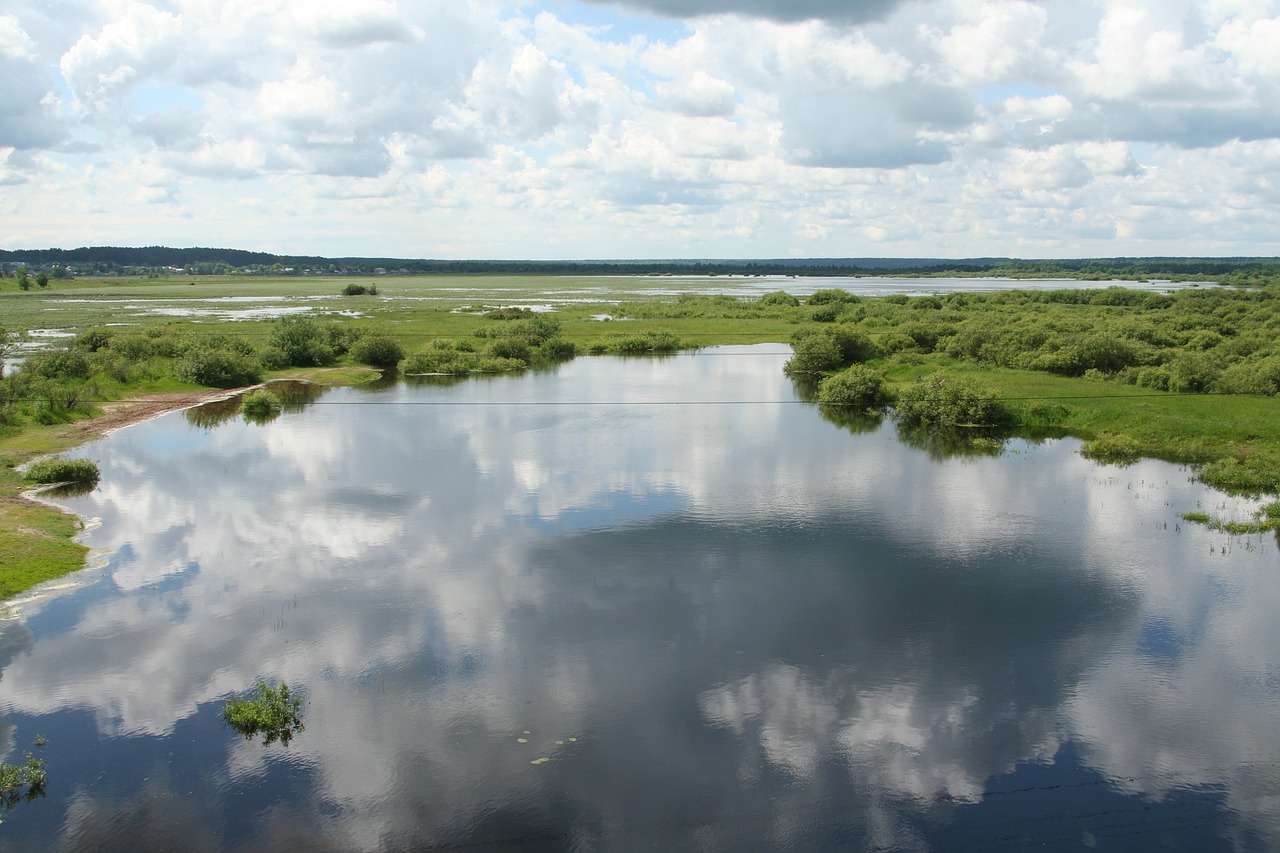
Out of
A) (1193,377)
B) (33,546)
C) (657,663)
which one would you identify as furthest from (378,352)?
(657,663)

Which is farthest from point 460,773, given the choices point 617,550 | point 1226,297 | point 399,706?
point 1226,297

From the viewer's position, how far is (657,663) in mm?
17703

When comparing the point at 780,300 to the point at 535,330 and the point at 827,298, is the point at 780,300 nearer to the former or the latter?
the point at 827,298

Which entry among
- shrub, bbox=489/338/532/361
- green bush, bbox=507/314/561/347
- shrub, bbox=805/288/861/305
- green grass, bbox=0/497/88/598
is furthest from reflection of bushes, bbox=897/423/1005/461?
shrub, bbox=805/288/861/305

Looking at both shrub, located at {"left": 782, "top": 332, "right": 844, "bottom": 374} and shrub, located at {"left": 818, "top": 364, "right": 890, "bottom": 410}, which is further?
shrub, located at {"left": 782, "top": 332, "right": 844, "bottom": 374}

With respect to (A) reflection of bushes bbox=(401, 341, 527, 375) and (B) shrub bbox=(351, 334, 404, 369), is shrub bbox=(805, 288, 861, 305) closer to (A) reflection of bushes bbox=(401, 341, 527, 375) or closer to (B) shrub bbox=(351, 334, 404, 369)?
(A) reflection of bushes bbox=(401, 341, 527, 375)

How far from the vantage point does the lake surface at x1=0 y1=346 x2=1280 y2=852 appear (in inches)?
528

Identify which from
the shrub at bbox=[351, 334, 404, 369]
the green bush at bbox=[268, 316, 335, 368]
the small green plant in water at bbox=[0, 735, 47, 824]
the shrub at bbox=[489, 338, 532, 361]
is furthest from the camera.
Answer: the shrub at bbox=[489, 338, 532, 361]

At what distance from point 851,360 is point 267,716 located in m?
48.2

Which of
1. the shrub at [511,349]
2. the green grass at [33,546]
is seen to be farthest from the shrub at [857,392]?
the green grass at [33,546]

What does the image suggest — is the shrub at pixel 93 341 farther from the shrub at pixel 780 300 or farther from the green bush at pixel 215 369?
the shrub at pixel 780 300

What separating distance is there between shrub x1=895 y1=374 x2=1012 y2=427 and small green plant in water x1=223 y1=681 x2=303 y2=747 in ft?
103

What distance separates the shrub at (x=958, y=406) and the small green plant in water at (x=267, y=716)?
1232 inches

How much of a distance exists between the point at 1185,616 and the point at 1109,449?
15571 millimetres
